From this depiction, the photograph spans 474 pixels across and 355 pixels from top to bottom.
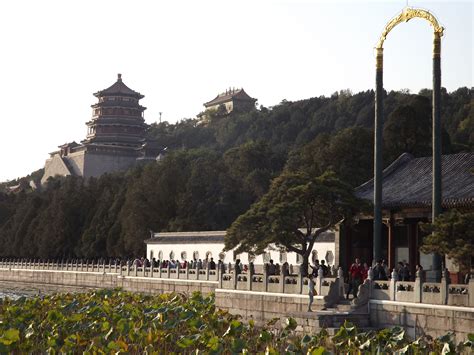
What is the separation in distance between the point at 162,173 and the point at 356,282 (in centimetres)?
3763

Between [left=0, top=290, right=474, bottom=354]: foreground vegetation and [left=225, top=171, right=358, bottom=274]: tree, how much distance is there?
18.1 ft

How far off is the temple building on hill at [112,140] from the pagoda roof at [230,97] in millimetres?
35906

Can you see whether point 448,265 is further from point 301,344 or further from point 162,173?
point 162,173

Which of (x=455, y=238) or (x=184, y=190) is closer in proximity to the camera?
(x=455, y=238)

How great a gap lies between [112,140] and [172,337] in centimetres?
8912

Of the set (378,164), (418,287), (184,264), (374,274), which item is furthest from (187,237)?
(418,287)

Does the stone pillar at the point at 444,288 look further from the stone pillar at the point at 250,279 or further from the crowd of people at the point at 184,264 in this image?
the crowd of people at the point at 184,264

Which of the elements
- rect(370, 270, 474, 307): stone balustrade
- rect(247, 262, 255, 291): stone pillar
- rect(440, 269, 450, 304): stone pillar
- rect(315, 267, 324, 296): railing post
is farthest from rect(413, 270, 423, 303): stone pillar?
rect(247, 262, 255, 291): stone pillar

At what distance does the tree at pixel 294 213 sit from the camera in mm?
33531

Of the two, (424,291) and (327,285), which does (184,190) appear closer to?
(327,285)

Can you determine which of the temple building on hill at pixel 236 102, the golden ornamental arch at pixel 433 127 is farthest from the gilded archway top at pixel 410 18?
the temple building on hill at pixel 236 102

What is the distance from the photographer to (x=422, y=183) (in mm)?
33719

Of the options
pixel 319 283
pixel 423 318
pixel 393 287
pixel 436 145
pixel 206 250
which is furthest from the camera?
pixel 206 250

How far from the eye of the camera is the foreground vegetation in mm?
19688
